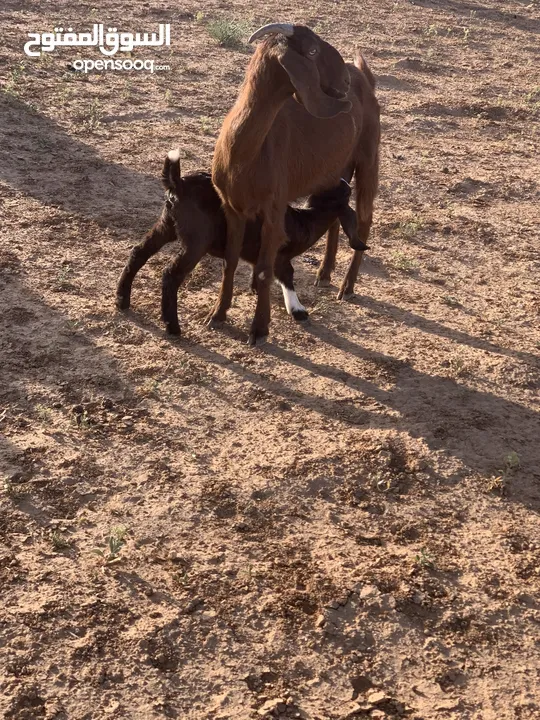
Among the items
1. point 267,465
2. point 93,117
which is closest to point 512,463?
point 267,465

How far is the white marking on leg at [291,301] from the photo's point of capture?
600 centimetres

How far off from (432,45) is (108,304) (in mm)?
9282

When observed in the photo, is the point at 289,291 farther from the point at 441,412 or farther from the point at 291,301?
the point at 441,412

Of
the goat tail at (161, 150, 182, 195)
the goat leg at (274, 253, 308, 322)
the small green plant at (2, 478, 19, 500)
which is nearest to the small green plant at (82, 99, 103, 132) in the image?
the goat tail at (161, 150, 182, 195)

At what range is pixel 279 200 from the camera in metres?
5.44

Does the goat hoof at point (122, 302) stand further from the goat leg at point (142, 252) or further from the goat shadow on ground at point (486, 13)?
the goat shadow on ground at point (486, 13)

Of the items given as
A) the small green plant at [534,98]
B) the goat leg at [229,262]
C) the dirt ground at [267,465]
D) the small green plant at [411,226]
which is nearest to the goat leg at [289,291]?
the dirt ground at [267,465]

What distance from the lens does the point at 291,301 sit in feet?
19.7

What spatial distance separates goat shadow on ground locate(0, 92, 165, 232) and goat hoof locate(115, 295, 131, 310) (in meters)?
1.37

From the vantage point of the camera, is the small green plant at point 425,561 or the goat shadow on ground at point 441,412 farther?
the goat shadow on ground at point 441,412

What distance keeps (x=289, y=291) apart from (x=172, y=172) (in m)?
1.27

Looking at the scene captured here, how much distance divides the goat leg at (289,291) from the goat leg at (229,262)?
1.35 ft

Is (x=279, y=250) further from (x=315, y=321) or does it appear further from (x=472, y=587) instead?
(x=472, y=587)

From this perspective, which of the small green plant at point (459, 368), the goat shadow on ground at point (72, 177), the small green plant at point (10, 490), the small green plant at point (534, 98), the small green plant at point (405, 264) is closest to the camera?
the small green plant at point (10, 490)
